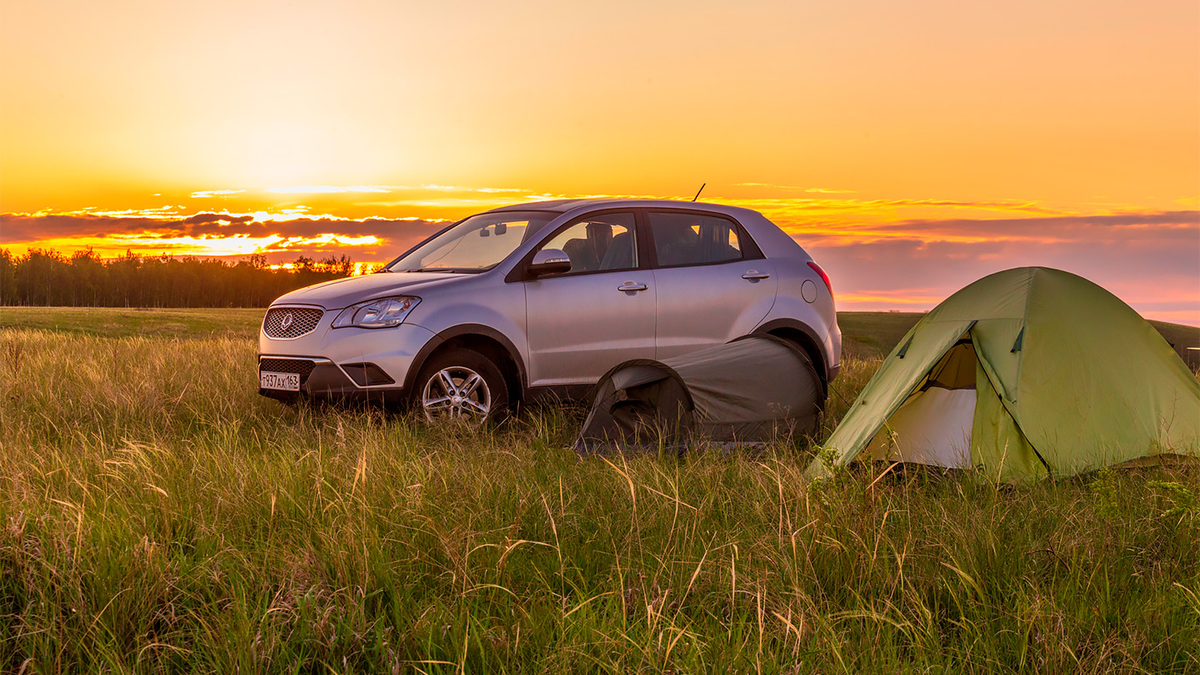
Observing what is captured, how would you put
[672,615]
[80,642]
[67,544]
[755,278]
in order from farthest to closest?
[755,278], [67,544], [672,615], [80,642]

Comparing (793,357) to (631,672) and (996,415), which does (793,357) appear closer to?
(996,415)

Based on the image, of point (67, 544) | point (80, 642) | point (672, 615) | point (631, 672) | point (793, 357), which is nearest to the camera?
point (631, 672)

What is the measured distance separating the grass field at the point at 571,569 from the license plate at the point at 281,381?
1829mm

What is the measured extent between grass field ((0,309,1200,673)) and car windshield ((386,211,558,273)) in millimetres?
2767

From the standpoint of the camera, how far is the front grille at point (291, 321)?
24.6 ft

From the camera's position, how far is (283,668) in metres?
2.94

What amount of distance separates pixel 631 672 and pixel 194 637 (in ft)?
5.13

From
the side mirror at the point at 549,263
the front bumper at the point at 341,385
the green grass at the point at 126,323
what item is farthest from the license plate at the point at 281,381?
the green grass at the point at 126,323

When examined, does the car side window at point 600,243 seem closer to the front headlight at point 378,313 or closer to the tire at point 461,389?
the tire at point 461,389

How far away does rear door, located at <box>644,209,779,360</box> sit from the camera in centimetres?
836

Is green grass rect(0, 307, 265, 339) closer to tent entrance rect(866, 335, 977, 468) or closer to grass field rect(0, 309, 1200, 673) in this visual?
grass field rect(0, 309, 1200, 673)

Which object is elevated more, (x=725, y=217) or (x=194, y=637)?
(x=725, y=217)

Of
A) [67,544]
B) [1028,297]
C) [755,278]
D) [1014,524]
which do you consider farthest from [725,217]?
[67,544]

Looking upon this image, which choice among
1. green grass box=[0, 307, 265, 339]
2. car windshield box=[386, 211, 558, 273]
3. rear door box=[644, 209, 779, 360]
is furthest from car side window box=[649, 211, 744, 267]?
green grass box=[0, 307, 265, 339]
